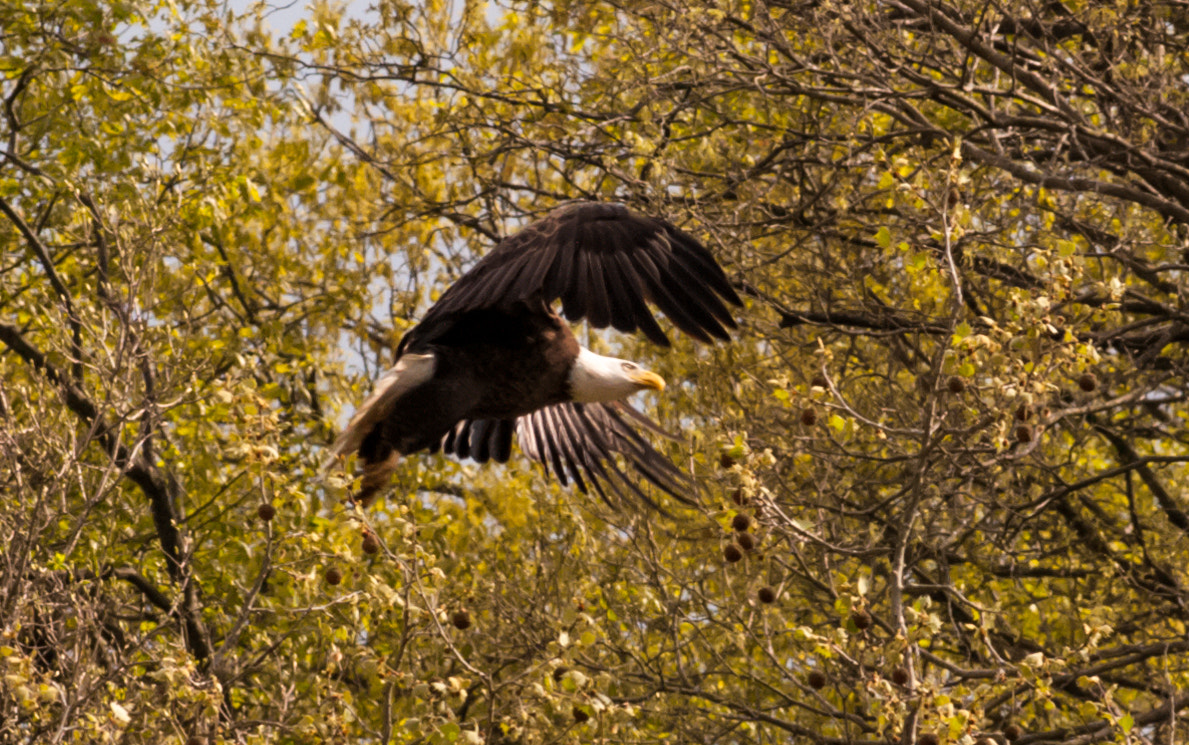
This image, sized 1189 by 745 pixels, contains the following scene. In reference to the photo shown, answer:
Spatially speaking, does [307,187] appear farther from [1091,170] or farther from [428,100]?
[1091,170]

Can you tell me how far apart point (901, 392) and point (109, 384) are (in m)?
3.01

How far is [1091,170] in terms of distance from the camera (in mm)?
5930

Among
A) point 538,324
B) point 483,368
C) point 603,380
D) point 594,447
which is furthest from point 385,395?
point 594,447

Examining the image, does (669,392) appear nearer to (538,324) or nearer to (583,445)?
(583,445)

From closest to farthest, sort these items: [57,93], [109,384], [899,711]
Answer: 1. [899,711]
2. [109,384]
3. [57,93]

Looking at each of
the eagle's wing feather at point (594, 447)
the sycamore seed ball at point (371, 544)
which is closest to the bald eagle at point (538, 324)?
the eagle's wing feather at point (594, 447)

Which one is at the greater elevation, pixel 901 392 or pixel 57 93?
pixel 57 93

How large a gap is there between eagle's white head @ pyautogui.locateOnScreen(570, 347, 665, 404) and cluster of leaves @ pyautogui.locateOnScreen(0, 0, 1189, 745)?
320 mm

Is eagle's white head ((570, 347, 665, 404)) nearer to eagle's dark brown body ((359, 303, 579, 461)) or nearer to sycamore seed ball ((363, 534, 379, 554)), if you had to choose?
eagle's dark brown body ((359, 303, 579, 461))

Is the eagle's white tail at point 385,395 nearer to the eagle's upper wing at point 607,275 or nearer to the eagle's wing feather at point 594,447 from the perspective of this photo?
the eagle's upper wing at point 607,275

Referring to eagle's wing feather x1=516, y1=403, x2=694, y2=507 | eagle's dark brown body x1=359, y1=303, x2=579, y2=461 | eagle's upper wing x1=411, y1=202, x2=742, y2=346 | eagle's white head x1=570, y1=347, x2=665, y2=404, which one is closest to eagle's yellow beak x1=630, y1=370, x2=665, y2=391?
eagle's white head x1=570, y1=347, x2=665, y2=404

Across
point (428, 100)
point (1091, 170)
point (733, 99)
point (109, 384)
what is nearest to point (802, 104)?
point (733, 99)

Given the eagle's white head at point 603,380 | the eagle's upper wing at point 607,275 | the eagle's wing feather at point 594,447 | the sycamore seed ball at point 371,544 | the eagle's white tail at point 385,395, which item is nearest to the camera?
the sycamore seed ball at point 371,544

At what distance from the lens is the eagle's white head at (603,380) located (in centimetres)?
528
